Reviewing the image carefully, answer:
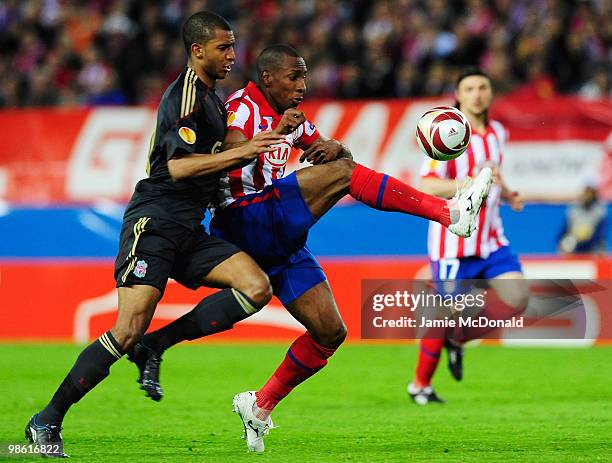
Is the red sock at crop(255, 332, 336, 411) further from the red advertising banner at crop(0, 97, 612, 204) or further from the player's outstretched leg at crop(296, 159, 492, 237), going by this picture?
the red advertising banner at crop(0, 97, 612, 204)

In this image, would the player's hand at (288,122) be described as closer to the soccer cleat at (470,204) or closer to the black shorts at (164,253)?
the black shorts at (164,253)

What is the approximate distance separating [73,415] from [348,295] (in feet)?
18.2

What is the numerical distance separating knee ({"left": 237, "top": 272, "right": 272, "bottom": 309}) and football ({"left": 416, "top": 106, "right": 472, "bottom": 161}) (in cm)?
139

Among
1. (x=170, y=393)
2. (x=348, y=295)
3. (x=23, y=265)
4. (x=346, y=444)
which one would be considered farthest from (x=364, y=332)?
(x=23, y=265)

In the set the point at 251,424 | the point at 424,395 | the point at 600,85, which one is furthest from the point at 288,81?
the point at 600,85

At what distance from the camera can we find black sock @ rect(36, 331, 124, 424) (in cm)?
619

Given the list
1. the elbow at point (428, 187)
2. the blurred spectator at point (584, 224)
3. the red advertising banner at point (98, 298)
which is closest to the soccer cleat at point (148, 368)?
the elbow at point (428, 187)

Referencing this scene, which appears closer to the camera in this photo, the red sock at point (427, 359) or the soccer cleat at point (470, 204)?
the soccer cleat at point (470, 204)

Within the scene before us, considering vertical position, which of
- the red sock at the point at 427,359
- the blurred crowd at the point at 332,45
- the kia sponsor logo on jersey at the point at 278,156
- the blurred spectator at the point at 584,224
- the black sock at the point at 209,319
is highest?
the blurred crowd at the point at 332,45

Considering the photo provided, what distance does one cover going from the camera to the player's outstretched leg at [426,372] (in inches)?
355

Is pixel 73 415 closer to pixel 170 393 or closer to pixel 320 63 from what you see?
pixel 170 393

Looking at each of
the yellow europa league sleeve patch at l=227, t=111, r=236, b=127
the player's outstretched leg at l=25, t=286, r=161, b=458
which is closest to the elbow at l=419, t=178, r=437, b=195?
the yellow europa league sleeve patch at l=227, t=111, r=236, b=127

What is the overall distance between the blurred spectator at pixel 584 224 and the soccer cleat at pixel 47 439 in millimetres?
9665

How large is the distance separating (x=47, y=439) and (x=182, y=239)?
1.27 metres
